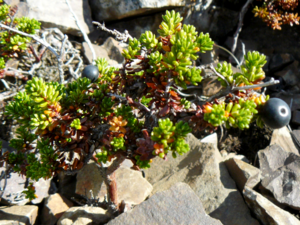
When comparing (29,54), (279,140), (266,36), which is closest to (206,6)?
(266,36)

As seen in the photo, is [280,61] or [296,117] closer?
[296,117]

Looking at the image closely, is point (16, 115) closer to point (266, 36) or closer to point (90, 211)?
point (90, 211)

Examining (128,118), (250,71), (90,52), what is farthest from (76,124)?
(90,52)

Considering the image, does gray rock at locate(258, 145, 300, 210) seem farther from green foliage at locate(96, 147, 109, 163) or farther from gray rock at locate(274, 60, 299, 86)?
green foliage at locate(96, 147, 109, 163)

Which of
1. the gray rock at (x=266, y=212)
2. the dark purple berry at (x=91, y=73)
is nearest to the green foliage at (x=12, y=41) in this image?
the dark purple berry at (x=91, y=73)

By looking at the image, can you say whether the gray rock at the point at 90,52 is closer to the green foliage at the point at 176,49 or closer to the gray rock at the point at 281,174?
the green foliage at the point at 176,49

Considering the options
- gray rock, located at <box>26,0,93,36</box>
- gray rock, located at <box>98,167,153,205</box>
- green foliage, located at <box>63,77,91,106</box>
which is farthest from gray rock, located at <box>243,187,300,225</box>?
gray rock, located at <box>26,0,93,36</box>

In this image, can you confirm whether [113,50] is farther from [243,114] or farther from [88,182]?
[243,114]
